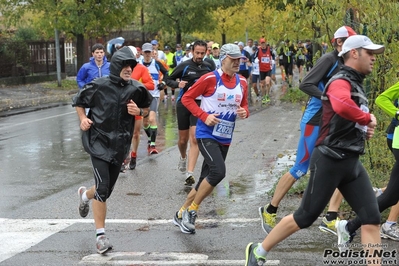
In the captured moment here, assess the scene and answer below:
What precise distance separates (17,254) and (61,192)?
9.81ft

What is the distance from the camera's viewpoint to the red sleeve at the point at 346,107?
5.47 metres

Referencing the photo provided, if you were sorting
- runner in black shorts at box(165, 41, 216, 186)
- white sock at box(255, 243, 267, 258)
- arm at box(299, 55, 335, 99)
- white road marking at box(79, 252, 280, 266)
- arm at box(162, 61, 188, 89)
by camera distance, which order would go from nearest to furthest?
white sock at box(255, 243, 267, 258)
white road marking at box(79, 252, 280, 266)
arm at box(299, 55, 335, 99)
runner in black shorts at box(165, 41, 216, 186)
arm at box(162, 61, 188, 89)

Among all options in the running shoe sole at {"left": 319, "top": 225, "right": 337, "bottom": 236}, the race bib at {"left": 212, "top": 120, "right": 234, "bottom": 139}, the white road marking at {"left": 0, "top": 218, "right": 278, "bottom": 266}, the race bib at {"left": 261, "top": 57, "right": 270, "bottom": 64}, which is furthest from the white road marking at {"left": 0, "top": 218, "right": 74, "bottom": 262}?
the race bib at {"left": 261, "top": 57, "right": 270, "bottom": 64}

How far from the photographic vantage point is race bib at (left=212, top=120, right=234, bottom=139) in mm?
7741

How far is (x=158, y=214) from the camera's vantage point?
8.47 meters

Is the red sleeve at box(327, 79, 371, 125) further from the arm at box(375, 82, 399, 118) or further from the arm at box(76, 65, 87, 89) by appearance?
the arm at box(76, 65, 87, 89)

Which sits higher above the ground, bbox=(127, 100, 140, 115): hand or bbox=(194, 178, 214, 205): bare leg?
bbox=(127, 100, 140, 115): hand

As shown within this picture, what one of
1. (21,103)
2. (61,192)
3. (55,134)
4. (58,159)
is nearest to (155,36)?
(21,103)

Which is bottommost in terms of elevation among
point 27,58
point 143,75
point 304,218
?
point 27,58

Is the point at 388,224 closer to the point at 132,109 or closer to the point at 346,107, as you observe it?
the point at 346,107

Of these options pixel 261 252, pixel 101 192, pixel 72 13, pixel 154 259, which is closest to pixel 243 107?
pixel 101 192

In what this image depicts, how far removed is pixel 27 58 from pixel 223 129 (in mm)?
24835

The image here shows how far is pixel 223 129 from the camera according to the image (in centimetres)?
777

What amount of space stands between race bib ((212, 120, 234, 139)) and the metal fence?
23.3 meters
